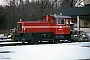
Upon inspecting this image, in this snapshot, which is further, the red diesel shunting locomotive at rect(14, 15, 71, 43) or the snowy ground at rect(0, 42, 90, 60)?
the red diesel shunting locomotive at rect(14, 15, 71, 43)

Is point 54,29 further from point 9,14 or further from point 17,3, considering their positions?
point 17,3

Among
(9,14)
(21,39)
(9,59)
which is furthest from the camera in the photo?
(9,14)

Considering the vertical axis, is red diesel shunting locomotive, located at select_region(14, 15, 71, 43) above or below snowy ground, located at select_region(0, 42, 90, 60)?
above

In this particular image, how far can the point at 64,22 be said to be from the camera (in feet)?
107

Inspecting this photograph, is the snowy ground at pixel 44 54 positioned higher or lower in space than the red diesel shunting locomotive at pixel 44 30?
lower

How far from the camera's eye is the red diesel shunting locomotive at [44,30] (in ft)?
101

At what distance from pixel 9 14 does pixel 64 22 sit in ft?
153

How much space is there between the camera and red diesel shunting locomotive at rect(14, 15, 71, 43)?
3075 cm

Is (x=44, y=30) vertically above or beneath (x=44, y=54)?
above

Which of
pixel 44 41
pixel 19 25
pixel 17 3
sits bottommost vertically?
pixel 44 41

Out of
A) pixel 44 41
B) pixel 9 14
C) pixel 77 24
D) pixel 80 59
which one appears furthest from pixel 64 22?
pixel 9 14

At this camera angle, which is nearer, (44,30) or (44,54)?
(44,54)

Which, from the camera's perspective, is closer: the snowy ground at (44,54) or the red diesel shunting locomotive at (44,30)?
the snowy ground at (44,54)

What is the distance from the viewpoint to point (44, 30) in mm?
32000
